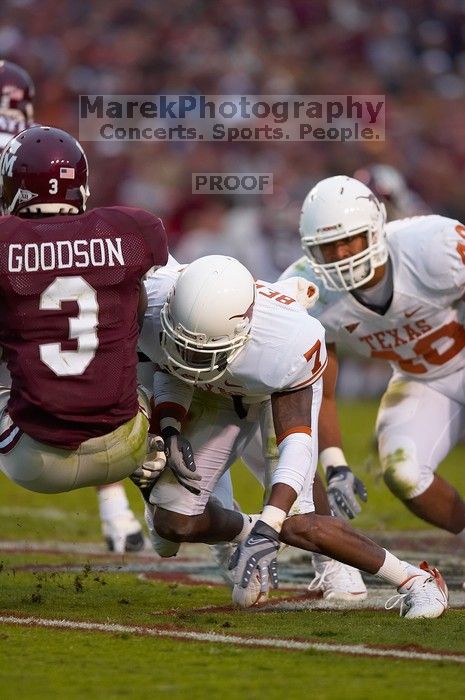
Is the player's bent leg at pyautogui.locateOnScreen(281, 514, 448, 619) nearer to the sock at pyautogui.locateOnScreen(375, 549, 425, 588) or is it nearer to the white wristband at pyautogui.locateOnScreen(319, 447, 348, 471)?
the sock at pyautogui.locateOnScreen(375, 549, 425, 588)

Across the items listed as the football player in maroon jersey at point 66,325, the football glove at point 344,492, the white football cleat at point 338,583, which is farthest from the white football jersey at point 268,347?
the white football cleat at point 338,583

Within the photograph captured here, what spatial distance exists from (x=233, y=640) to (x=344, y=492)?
4.21 ft

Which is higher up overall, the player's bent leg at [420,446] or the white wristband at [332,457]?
the white wristband at [332,457]

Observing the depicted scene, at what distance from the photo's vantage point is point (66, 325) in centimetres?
399

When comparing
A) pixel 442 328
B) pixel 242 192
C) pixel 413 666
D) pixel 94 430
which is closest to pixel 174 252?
pixel 242 192

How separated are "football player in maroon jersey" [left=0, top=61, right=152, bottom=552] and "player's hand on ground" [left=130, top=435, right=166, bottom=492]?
56.2 inches

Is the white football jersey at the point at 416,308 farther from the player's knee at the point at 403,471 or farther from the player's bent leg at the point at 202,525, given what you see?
the player's bent leg at the point at 202,525

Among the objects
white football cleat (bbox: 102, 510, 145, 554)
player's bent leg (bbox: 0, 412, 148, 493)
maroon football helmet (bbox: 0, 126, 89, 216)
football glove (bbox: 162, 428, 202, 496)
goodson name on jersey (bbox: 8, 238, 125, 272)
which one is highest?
maroon football helmet (bbox: 0, 126, 89, 216)

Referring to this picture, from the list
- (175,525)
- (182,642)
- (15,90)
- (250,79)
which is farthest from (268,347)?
(250,79)

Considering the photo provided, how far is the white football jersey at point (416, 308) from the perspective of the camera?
17.1 feet

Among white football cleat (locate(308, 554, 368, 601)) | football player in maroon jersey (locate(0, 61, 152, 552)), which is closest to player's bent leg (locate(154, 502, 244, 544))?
white football cleat (locate(308, 554, 368, 601))

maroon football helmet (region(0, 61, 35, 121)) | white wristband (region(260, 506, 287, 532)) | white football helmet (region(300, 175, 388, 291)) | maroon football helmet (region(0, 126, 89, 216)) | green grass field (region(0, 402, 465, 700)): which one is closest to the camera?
green grass field (region(0, 402, 465, 700))

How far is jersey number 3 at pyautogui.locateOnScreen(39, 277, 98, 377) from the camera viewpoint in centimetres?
396

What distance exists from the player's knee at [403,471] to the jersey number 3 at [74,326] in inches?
68.6
